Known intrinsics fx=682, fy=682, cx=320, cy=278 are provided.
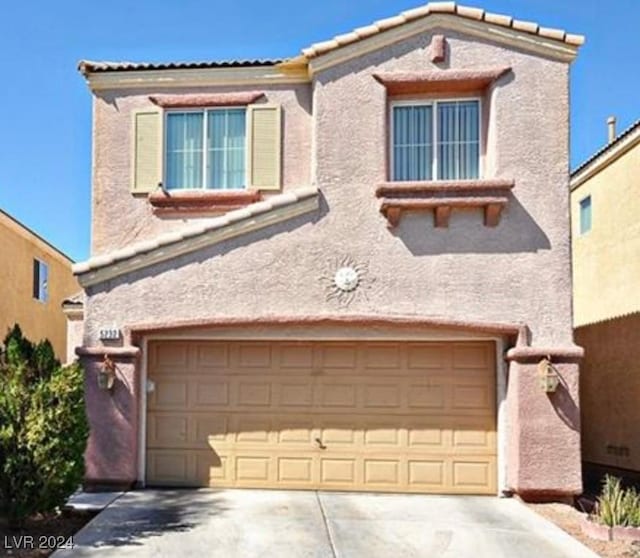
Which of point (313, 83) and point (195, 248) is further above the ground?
point (313, 83)

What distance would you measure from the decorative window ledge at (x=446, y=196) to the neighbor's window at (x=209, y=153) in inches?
126

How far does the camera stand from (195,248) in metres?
11.6

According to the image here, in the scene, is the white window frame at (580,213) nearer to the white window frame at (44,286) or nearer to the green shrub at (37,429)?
the green shrub at (37,429)

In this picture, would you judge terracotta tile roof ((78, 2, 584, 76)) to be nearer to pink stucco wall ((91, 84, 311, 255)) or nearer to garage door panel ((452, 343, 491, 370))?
pink stucco wall ((91, 84, 311, 255))

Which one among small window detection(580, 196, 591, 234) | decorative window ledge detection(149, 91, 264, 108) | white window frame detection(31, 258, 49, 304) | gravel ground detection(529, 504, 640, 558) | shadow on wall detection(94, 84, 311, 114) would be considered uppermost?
shadow on wall detection(94, 84, 311, 114)

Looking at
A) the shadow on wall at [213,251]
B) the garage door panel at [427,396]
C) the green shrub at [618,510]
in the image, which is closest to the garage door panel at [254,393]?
the shadow on wall at [213,251]

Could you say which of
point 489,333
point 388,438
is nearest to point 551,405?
point 489,333

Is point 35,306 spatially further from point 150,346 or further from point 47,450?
point 47,450

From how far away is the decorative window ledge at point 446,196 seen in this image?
11.4 meters

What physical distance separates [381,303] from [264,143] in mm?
3958

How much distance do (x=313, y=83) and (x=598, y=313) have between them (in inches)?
361

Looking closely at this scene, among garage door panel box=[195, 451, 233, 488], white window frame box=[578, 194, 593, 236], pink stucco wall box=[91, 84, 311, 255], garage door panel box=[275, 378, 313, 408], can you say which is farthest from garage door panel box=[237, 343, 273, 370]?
white window frame box=[578, 194, 593, 236]

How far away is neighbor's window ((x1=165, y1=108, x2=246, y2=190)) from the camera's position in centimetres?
1310

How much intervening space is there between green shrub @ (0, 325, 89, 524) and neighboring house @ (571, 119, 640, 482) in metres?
11.0
